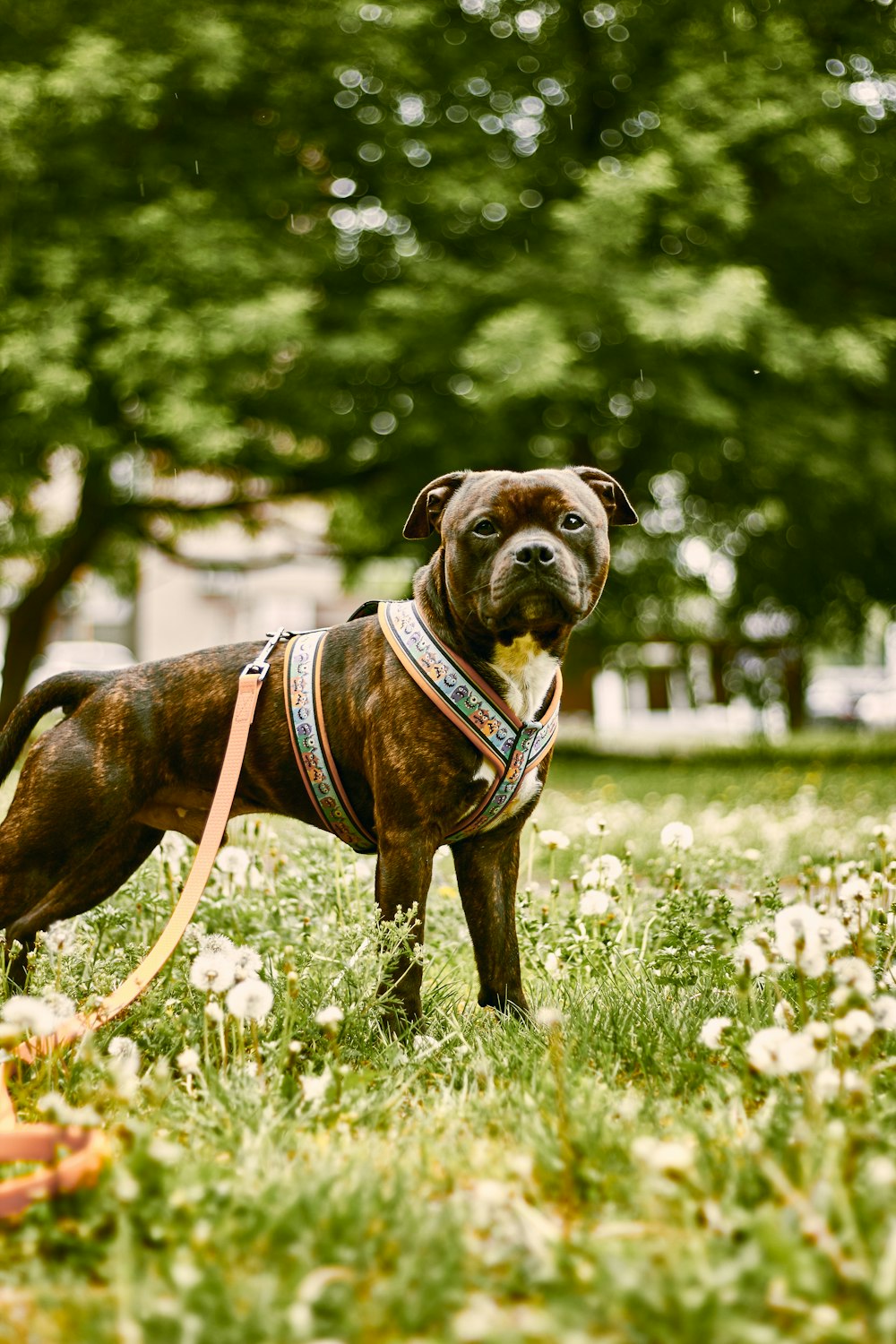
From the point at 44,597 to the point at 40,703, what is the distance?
443 inches

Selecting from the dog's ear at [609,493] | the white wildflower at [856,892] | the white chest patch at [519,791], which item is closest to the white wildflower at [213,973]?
the white chest patch at [519,791]

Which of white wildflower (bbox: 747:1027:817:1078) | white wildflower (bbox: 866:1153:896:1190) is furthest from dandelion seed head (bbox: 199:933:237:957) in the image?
white wildflower (bbox: 866:1153:896:1190)

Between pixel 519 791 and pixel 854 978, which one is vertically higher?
pixel 519 791

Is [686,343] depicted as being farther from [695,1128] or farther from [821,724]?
[821,724]

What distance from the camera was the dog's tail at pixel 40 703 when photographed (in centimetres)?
340

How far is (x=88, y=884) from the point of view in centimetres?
338

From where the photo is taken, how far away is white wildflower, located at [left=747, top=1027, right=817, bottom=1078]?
2115mm

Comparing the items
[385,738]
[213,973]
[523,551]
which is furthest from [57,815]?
[523,551]

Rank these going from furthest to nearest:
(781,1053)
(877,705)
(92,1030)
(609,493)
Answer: (877,705) → (609,493) → (92,1030) → (781,1053)

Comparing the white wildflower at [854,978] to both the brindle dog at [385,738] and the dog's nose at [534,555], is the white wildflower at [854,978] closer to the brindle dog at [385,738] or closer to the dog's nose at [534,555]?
the brindle dog at [385,738]

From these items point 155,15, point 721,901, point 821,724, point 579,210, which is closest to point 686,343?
point 579,210

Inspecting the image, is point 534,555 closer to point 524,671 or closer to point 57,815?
point 524,671

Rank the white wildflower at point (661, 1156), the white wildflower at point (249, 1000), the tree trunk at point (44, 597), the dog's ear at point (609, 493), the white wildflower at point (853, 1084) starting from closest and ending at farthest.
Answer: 1. the white wildflower at point (661, 1156)
2. the white wildflower at point (853, 1084)
3. the white wildflower at point (249, 1000)
4. the dog's ear at point (609, 493)
5. the tree trunk at point (44, 597)

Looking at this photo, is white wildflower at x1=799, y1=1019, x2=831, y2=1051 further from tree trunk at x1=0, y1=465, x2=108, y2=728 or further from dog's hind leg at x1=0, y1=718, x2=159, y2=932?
tree trunk at x1=0, y1=465, x2=108, y2=728
